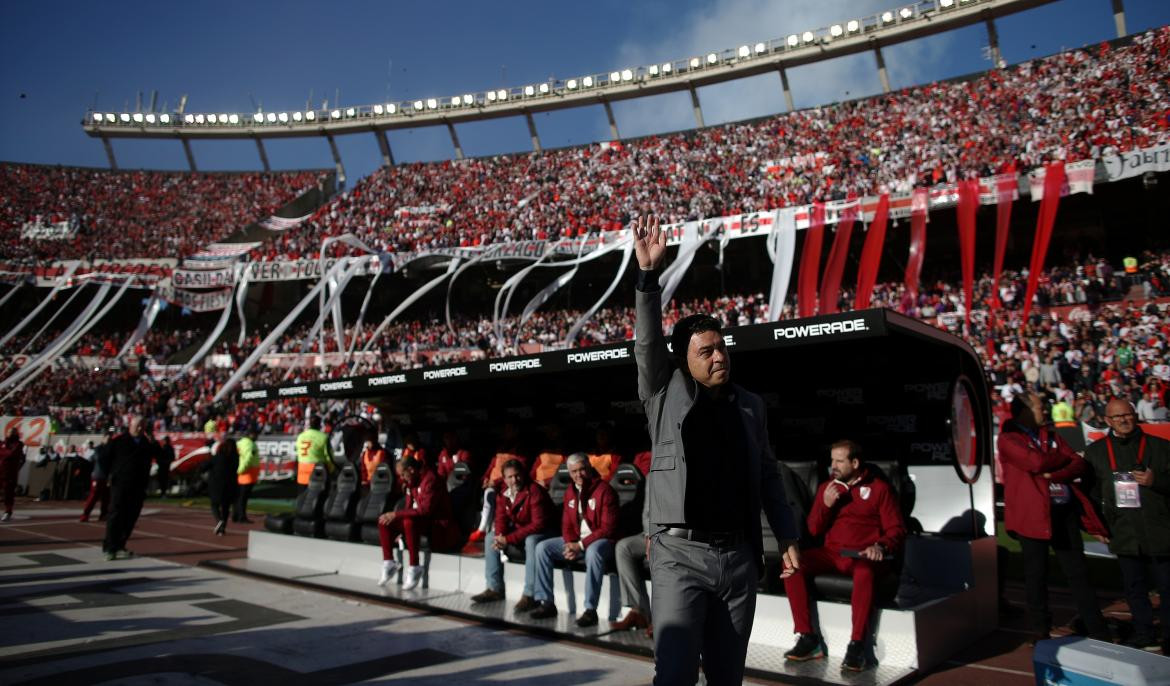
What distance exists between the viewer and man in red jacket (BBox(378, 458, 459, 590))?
7.90 metres

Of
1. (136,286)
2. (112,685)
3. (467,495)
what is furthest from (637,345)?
(136,286)

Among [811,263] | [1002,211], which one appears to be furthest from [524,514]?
[1002,211]

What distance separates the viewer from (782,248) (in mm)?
22969

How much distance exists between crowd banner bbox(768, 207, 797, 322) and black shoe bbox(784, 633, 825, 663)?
612 inches

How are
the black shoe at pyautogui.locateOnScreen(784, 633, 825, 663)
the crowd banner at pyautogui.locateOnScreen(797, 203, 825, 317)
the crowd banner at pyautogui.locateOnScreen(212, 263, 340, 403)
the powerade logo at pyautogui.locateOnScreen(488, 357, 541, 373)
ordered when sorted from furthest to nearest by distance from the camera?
the crowd banner at pyautogui.locateOnScreen(797, 203, 825, 317), the crowd banner at pyautogui.locateOnScreen(212, 263, 340, 403), the powerade logo at pyautogui.locateOnScreen(488, 357, 541, 373), the black shoe at pyautogui.locateOnScreen(784, 633, 825, 663)

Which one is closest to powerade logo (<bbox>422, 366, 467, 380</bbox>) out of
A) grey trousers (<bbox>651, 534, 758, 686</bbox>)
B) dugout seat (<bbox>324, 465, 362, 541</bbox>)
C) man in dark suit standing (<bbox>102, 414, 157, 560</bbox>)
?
dugout seat (<bbox>324, 465, 362, 541</bbox>)

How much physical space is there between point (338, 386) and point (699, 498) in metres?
8.55

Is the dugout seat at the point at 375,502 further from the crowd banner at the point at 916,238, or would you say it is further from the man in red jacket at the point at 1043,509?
the crowd banner at the point at 916,238

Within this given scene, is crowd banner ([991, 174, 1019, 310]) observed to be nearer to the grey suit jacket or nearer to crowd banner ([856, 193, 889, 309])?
crowd banner ([856, 193, 889, 309])

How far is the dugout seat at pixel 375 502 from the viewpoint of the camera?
8.95 metres

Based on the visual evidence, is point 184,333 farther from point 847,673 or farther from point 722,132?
point 847,673

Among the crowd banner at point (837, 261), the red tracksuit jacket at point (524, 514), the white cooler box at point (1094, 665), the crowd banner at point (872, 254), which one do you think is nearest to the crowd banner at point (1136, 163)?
the crowd banner at point (872, 254)

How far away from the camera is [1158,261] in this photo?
2139 cm

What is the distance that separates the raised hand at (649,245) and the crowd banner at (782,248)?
58.4 feet
